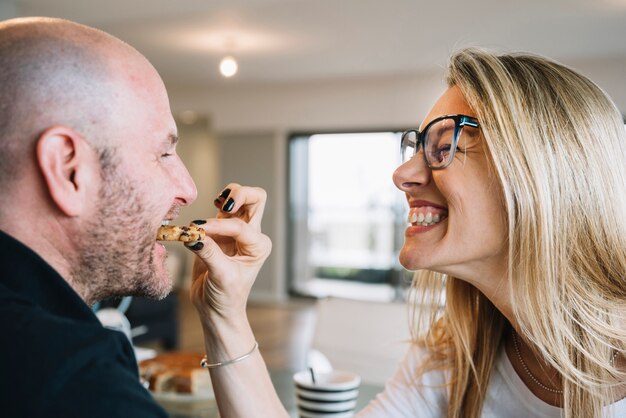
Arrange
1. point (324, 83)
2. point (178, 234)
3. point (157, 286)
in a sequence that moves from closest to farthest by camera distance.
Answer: point (157, 286) → point (178, 234) → point (324, 83)

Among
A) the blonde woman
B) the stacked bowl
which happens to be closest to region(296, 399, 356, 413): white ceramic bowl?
the stacked bowl

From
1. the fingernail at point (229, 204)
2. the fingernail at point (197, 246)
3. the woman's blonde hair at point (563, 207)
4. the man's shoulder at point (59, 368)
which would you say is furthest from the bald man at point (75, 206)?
the woman's blonde hair at point (563, 207)

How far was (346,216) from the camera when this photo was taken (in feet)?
29.8

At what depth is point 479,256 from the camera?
1211 millimetres

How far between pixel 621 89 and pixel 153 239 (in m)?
5.81

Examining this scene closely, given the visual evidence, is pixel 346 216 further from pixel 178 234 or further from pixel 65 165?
pixel 65 165

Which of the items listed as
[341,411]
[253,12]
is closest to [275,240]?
[253,12]

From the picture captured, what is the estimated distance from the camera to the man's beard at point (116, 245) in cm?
84

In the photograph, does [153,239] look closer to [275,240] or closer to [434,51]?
[434,51]

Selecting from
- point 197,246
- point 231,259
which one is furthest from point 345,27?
point 197,246

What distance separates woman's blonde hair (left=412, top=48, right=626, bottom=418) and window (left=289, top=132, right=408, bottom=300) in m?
7.33

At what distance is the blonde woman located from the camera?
114cm

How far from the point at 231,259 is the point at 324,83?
7.83 metres

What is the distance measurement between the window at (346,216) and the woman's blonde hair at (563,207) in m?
7.33
